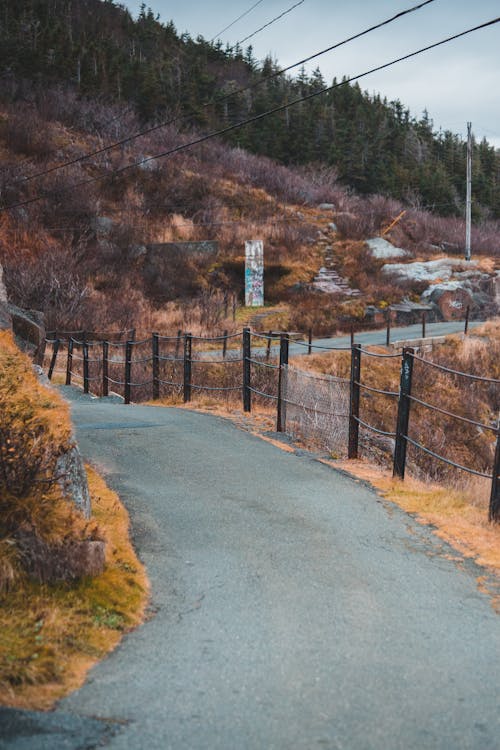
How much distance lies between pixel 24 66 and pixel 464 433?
4263 cm

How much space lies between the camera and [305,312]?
100 ft

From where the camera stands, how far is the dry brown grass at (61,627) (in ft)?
10.7

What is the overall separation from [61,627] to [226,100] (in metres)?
62.5

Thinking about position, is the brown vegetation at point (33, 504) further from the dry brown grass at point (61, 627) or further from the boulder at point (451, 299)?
the boulder at point (451, 299)

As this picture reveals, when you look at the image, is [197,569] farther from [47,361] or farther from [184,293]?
[184,293]

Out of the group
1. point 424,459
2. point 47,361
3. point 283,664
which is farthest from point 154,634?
point 47,361

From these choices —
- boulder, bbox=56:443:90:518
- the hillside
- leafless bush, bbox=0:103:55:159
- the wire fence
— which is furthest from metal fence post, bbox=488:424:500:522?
leafless bush, bbox=0:103:55:159

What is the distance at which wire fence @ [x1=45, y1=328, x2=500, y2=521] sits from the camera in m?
9.00

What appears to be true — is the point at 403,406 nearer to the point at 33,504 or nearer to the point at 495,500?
the point at 495,500

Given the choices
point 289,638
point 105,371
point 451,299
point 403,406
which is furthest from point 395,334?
point 289,638

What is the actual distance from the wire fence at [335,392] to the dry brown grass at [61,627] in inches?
133

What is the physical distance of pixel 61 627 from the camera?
377 centimetres

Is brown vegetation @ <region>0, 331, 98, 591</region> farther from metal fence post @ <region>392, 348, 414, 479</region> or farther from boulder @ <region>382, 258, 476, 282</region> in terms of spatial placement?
boulder @ <region>382, 258, 476, 282</region>

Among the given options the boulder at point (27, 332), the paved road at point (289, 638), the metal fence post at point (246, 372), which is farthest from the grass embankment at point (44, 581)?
the metal fence post at point (246, 372)
